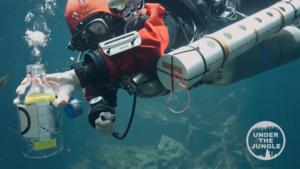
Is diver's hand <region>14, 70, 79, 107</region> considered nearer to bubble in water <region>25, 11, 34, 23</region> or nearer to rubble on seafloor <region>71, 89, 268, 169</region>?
rubble on seafloor <region>71, 89, 268, 169</region>

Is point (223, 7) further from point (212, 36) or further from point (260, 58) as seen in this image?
point (212, 36)

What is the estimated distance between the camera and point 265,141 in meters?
16.5

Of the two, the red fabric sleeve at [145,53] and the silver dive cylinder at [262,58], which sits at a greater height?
the red fabric sleeve at [145,53]

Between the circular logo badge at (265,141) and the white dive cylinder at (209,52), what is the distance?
43.3ft

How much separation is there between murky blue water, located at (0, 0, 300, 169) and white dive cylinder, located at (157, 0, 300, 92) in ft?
42.8

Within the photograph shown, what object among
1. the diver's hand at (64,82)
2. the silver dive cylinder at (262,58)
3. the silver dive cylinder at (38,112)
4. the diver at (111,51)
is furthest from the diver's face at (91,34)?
the silver dive cylinder at (262,58)

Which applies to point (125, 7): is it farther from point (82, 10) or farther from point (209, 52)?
point (209, 52)

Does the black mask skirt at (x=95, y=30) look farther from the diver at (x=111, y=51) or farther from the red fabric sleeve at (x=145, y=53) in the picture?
the red fabric sleeve at (x=145, y=53)

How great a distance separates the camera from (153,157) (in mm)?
16922

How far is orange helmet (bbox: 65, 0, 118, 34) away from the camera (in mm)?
3538

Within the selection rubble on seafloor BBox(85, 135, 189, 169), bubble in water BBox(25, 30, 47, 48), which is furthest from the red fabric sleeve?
bubble in water BBox(25, 30, 47, 48)

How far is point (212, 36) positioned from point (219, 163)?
14.1 meters

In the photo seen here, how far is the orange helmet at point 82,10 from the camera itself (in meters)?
3.54

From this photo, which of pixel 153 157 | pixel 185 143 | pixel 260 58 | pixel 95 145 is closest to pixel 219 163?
pixel 185 143
